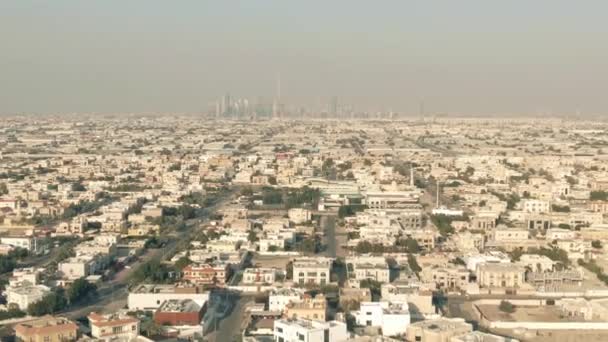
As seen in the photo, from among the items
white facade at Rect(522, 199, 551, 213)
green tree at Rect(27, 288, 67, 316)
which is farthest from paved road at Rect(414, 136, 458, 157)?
green tree at Rect(27, 288, 67, 316)

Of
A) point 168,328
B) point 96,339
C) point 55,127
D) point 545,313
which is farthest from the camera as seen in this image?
point 55,127

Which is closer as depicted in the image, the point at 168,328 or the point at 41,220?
the point at 168,328

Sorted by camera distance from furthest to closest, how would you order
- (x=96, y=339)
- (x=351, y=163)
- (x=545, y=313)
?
(x=351, y=163), (x=545, y=313), (x=96, y=339)

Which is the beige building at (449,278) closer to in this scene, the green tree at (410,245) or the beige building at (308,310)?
the green tree at (410,245)

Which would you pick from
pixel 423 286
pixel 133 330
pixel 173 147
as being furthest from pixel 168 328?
pixel 173 147

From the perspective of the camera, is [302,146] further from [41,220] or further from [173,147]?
[41,220]

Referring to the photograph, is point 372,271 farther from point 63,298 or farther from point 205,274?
point 63,298

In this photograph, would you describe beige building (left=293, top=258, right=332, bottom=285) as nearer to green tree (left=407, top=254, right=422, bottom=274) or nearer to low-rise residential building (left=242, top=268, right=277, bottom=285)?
low-rise residential building (left=242, top=268, right=277, bottom=285)

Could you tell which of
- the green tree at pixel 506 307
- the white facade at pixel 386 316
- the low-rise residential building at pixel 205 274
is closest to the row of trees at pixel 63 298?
the low-rise residential building at pixel 205 274

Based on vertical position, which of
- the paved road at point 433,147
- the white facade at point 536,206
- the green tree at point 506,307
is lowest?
the green tree at point 506,307

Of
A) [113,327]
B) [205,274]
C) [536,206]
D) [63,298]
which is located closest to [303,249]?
[205,274]
